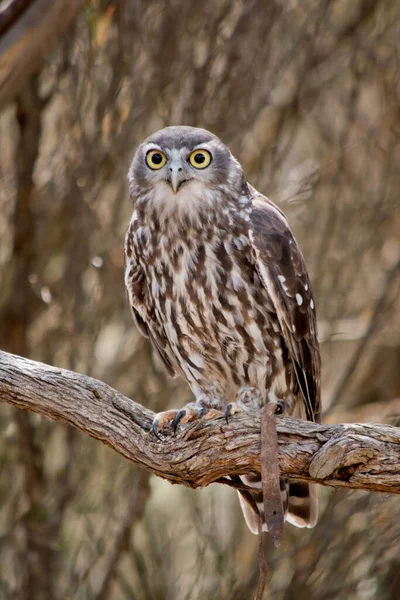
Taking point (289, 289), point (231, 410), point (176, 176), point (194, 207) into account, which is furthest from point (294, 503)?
point (176, 176)

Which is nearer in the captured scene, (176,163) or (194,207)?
(176,163)

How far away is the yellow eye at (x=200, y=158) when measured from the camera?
415cm

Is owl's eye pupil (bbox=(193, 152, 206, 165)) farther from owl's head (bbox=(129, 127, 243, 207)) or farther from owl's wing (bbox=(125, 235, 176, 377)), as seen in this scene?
owl's wing (bbox=(125, 235, 176, 377))

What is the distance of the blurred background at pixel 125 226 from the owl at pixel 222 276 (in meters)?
1.19

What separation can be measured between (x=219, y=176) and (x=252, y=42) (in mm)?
1836

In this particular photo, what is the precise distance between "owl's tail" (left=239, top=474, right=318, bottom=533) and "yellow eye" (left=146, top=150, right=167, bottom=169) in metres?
1.49

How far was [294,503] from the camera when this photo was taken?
14.7 ft

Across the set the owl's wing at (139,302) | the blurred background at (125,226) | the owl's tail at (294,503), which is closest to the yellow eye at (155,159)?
the owl's wing at (139,302)

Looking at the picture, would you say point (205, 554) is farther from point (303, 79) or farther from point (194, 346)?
point (303, 79)

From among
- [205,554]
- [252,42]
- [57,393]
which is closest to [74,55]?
[252,42]

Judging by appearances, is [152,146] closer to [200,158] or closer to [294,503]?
[200,158]

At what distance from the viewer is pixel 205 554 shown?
19.5ft

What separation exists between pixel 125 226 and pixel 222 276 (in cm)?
197

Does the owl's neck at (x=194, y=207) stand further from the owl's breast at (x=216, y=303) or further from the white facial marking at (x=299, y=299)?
the white facial marking at (x=299, y=299)
